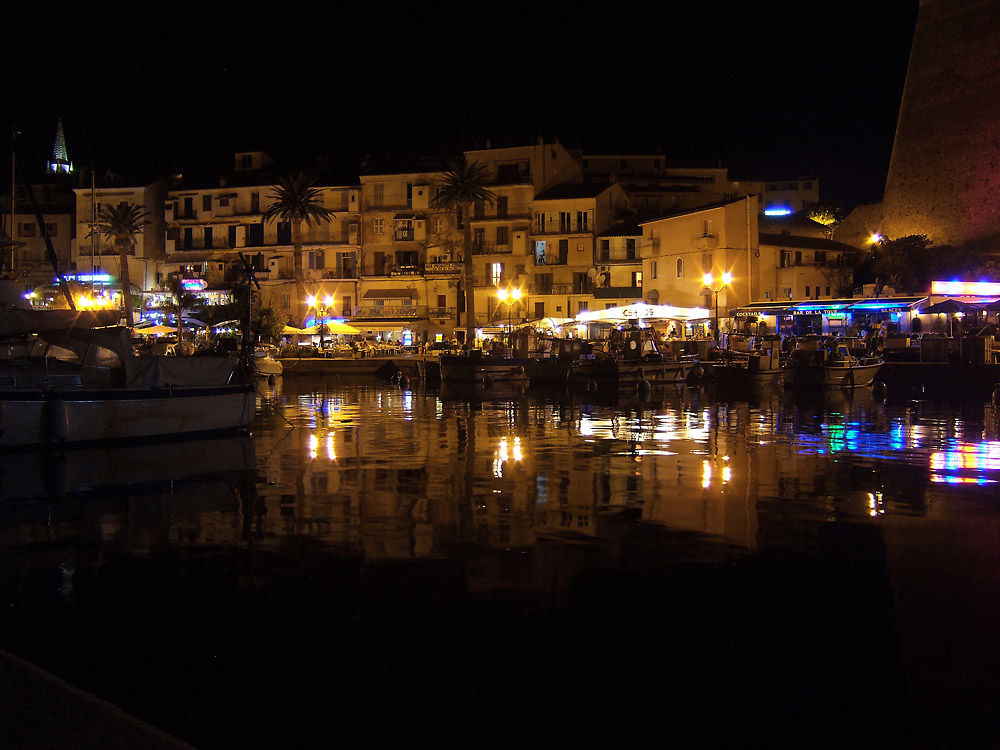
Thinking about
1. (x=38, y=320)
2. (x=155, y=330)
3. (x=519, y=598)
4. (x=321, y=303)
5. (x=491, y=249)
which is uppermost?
(x=491, y=249)

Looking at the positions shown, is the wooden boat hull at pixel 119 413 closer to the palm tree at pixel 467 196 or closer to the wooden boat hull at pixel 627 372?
the wooden boat hull at pixel 627 372

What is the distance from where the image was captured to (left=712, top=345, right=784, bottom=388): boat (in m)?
37.7

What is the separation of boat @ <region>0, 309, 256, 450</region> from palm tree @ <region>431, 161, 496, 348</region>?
3753cm

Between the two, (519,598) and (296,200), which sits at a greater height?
(296,200)

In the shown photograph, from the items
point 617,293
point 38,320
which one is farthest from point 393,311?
point 38,320

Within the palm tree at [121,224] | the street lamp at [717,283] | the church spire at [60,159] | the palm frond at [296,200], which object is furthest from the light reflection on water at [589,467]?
the church spire at [60,159]

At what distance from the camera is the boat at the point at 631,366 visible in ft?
124

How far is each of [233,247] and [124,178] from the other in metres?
12.7

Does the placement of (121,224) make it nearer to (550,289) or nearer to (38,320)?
(550,289)

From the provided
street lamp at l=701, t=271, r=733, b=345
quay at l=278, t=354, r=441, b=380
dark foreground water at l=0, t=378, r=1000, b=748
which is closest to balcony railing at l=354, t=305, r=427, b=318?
quay at l=278, t=354, r=441, b=380

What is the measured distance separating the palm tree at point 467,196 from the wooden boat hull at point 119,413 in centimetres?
3732

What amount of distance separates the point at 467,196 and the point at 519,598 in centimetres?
5543

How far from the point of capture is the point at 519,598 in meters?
7.47

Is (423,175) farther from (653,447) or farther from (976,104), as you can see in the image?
(653,447)
